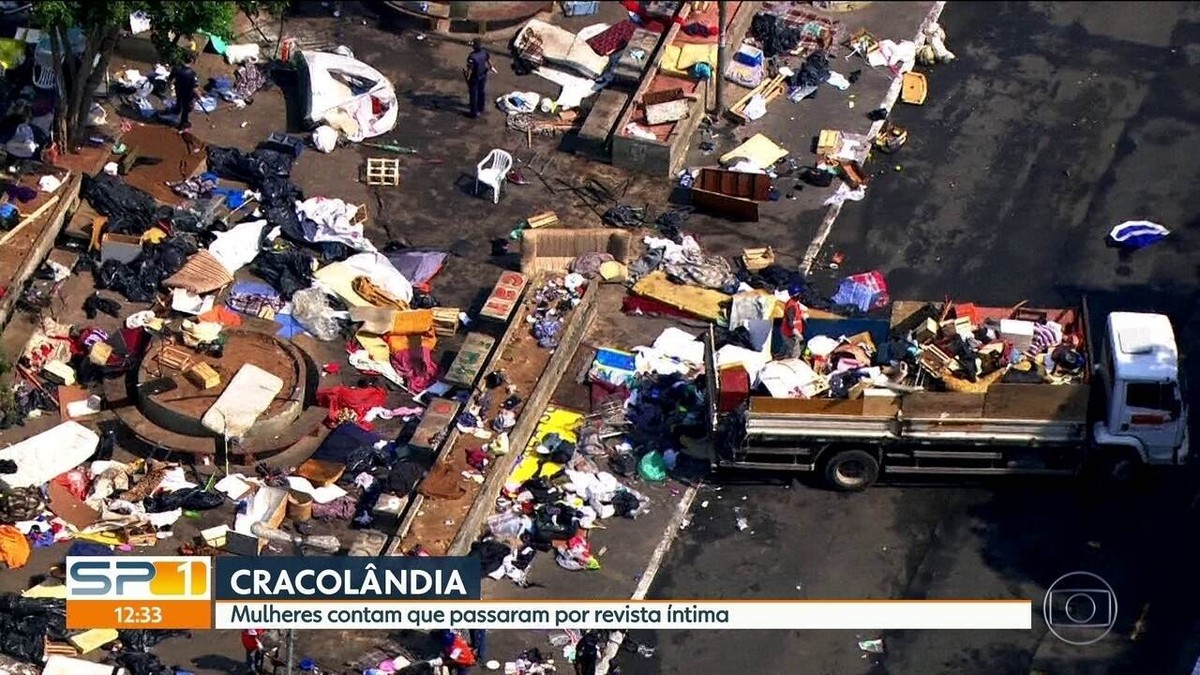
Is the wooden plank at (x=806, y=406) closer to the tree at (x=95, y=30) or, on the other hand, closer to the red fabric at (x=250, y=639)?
the red fabric at (x=250, y=639)

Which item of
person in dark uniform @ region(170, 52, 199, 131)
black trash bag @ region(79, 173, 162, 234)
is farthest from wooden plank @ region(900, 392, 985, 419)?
person in dark uniform @ region(170, 52, 199, 131)

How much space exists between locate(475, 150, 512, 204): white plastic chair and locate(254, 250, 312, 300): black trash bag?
3732 millimetres

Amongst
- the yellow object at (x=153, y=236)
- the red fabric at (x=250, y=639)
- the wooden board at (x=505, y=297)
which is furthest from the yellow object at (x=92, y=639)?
the yellow object at (x=153, y=236)

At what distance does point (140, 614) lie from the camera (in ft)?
88.1

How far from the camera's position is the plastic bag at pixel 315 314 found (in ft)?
106

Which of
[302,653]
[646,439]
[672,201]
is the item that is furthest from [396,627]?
[672,201]

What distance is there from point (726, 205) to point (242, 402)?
9582 millimetres

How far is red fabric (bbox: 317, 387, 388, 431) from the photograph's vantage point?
30906mm

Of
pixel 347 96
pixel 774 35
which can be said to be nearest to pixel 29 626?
pixel 347 96

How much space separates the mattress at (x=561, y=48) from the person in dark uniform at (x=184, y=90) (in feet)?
21.0

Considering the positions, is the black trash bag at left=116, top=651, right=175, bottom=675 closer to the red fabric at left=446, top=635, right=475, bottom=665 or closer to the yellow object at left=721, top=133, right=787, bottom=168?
the red fabric at left=446, top=635, right=475, bottom=665

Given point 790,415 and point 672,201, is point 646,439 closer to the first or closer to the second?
point 790,415

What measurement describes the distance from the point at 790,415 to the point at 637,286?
517 cm

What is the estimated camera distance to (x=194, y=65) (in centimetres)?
3806
